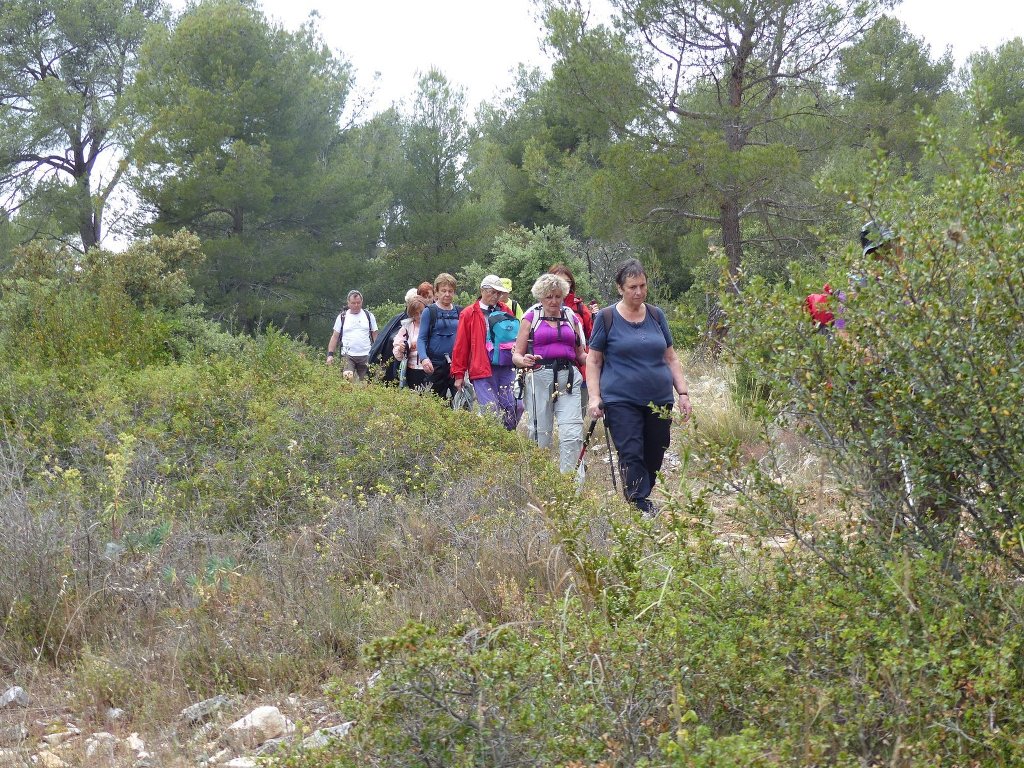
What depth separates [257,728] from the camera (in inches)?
136

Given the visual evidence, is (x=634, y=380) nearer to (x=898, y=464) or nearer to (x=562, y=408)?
(x=562, y=408)

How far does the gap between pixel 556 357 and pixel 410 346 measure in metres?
2.92

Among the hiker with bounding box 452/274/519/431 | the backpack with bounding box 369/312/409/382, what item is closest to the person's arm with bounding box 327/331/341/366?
the backpack with bounding box 369/312/409/382

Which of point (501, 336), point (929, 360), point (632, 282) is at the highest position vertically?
point (632, 282)

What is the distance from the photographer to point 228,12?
78.1 ft

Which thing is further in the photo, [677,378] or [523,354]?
[523,354]

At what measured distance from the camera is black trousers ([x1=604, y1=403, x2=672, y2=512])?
6.12 metres

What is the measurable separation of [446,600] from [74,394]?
17.0 feet

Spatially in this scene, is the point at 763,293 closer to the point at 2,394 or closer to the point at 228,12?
the point at 2,394

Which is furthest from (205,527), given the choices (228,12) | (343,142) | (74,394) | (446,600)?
(343,142)

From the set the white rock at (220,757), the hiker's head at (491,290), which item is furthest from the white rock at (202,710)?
the hiker's head at (491,290)

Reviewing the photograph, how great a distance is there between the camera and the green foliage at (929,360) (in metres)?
2.75

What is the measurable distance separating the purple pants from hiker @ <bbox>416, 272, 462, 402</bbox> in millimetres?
784

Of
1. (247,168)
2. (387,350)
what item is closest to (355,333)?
(387,350)
